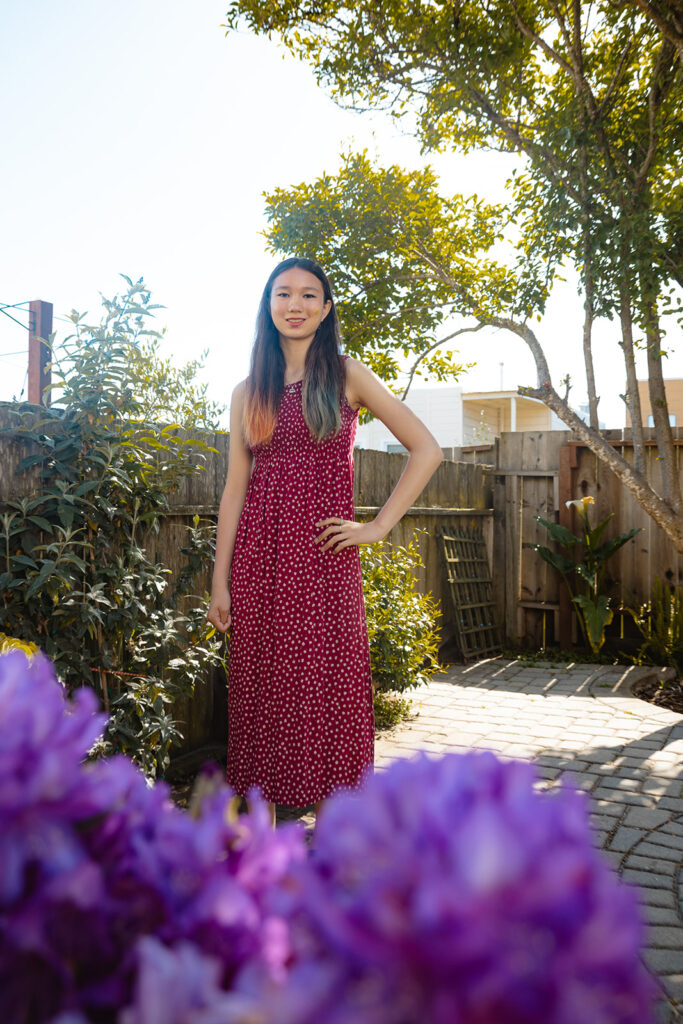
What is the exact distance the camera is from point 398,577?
542 centimetres

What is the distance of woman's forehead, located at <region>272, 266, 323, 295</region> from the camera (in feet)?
9.12

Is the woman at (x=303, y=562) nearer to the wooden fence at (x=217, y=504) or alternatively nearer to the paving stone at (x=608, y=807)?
the wooden fence at (x=217, y=504)

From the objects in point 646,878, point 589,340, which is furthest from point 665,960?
point 589,340

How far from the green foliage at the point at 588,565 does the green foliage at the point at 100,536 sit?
16.9 ft

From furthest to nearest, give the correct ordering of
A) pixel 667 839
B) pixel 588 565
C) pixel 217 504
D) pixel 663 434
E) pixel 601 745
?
pixel 588 565 → pixel 663 434 → pixel 601 745 → pixel 217 504 → pixel 667 839

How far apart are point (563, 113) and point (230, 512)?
4503 millimetres

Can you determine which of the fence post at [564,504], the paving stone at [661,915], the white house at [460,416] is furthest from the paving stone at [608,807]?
the white house at [460,416]

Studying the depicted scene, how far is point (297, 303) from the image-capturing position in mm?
2760

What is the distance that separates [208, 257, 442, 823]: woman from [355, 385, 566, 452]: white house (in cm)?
2071

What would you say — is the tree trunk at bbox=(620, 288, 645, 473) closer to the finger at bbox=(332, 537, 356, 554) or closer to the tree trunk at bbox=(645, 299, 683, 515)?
the tree trunk at bbox=(645, 299, 683, 515)

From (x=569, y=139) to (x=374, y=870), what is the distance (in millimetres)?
6263

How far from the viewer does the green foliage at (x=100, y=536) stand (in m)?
2.67

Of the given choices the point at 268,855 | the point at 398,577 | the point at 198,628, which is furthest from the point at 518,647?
the point at 268,855

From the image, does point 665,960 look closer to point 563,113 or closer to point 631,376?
point 631,376
